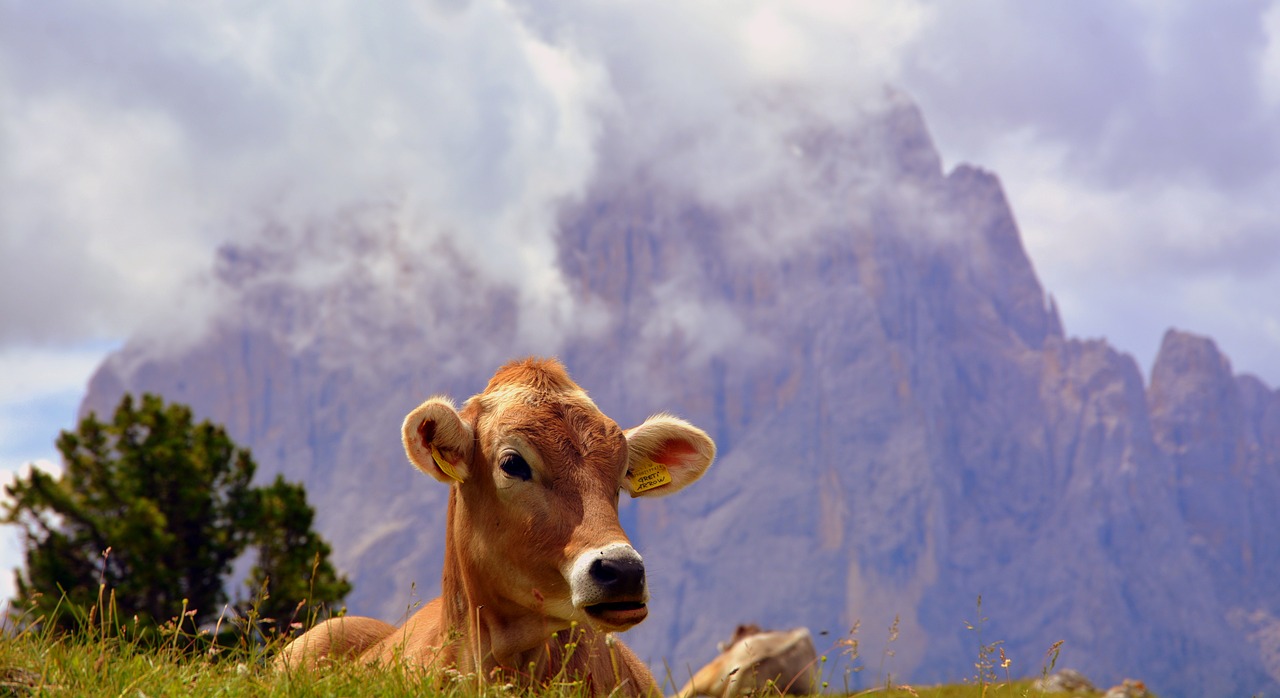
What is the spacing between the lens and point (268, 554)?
1049 inches

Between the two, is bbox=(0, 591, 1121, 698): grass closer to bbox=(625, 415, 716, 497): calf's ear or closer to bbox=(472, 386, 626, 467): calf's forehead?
bbox=(472, 386, 626, 467): calf's forehead

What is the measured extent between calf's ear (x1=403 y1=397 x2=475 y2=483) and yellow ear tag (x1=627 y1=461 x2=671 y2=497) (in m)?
1.12

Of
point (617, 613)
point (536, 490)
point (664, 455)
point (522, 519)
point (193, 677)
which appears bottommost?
point (193, 677)

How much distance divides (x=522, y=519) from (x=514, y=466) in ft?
1.08

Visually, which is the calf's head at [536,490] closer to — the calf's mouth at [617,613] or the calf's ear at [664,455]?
the calf's mouth at [617,613]

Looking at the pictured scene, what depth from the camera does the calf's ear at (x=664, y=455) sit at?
761cm

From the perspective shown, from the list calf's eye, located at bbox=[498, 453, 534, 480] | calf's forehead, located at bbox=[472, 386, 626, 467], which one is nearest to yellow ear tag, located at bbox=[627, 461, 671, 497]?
calf's forehead, located at bbox=[472, 386, 626, 467]

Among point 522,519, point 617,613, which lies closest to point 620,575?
point 617,613

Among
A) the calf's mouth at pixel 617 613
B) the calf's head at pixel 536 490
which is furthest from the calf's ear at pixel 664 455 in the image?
the calf's mouth at pixel 617 613

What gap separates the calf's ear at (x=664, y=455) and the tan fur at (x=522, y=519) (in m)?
0.16

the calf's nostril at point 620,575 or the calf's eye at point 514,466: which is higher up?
the calf's eye at point 514,466

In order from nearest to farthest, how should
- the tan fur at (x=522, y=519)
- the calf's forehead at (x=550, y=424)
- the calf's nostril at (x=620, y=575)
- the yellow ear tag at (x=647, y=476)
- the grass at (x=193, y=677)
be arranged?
the grass at (x=193, y=677) < the calf's nostril at (x=620, y=575) < the tan fur at (x=522, y=519) < the calf's forehead at (x=550, y=424) < the yellow ear tag at (x=647, y=476)

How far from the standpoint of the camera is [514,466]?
680 centimetres

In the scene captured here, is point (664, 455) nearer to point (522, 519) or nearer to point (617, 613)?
point (522, 519)
